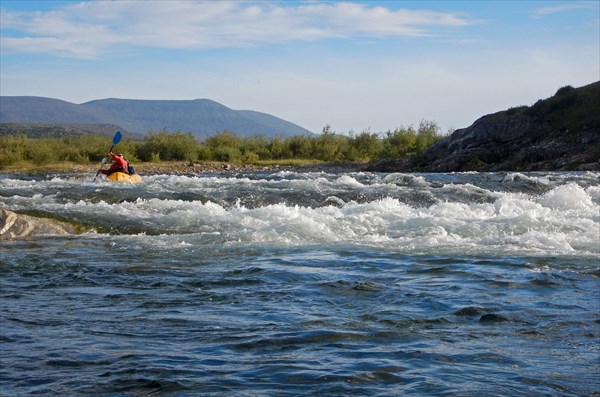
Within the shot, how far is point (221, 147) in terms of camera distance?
162ft

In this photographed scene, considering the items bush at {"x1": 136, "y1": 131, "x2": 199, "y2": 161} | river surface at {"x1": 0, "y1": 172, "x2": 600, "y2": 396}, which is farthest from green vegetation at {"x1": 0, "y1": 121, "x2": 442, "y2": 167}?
river surface at {"x1": 0, "y1": 172, "x2": 600, "y2": 396}

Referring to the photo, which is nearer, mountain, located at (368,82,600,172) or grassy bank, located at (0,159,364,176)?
grassy bank, located at (0,159,364,176)

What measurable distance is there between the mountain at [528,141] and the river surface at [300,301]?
22.7 metres

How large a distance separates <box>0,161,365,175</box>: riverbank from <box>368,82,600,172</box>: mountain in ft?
11.2

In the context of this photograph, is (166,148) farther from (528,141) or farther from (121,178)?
(121,178)

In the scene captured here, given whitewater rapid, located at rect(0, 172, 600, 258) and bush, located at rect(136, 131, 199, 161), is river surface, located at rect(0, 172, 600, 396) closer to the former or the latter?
whitewater rapid, located at rect(0, 172, 600, 258)

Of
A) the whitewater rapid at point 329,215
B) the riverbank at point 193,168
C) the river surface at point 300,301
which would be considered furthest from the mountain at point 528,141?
the river surface at point 300,301

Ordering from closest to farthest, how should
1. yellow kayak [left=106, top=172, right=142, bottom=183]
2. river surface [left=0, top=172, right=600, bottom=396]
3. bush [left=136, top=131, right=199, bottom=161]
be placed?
river surface [left=0, top=172, right=600, bottom=396]
yellow kayak [left=106, top=172, right=142, bottom=183]
bush [left=136, top=131, right=199, bottom=161]

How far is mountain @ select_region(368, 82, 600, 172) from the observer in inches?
1478

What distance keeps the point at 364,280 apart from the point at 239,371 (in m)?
3.77

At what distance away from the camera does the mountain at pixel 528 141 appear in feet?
123

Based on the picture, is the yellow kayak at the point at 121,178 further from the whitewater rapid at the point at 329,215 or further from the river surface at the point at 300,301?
the river surface at the point at 300,301

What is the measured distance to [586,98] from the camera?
151 ft

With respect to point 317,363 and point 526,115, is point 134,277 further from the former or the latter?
point 526,115
